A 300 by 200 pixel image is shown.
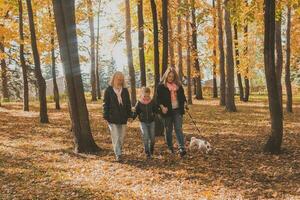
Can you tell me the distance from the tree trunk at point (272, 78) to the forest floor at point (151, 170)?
356mm

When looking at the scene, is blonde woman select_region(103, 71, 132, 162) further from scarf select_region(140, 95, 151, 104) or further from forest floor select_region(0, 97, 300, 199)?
forest floor select_region(0, 97, 300, 199)

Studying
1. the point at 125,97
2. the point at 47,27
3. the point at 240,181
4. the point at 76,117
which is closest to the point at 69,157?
the point at 76,117

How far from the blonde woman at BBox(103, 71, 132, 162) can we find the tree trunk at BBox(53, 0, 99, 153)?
65.7 inches

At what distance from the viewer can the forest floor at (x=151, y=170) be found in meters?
8.09

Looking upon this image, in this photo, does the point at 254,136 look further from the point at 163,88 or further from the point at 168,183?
the point at 168,183

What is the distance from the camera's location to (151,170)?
31.8 feet

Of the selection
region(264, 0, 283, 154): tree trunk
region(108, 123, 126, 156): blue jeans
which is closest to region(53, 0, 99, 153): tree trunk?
region(108, 123, 126, 156): blue jeans

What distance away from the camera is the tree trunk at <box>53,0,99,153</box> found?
11.6m

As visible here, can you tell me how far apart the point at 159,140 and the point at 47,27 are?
1414cm

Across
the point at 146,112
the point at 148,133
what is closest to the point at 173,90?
the point at 146,112

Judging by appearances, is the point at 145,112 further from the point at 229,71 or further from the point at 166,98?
the point at 229,71

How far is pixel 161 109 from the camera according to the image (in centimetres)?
1078

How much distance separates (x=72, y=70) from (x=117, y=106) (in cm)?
210

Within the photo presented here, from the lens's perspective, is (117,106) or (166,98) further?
(166,98)
